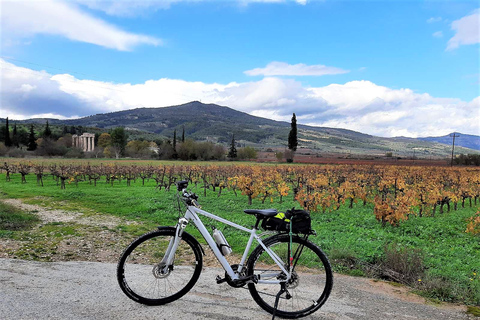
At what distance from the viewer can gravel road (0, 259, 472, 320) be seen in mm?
4012

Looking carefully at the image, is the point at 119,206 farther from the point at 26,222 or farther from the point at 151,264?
the point at 151,264

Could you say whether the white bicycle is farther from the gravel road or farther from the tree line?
the tree line

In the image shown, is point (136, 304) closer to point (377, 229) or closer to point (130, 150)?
point (377, 229)

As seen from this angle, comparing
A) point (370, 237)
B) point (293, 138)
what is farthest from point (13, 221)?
point (293, 138)

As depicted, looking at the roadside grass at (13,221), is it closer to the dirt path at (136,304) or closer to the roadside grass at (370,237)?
the roadside grass at (370,237)

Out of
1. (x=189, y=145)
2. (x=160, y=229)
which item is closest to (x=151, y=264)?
(x=160, y=229)

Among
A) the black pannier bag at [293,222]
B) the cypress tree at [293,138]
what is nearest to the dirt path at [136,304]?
the black pannier bag at [293,222]

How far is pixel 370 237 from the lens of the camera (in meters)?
9.84

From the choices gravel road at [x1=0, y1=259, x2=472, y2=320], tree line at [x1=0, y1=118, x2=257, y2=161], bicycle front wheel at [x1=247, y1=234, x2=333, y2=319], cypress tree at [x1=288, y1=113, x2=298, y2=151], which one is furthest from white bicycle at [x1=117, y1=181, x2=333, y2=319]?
cypress tree at [x1=288, y1=113, x2=298, y2=151]

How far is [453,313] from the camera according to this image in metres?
4.50

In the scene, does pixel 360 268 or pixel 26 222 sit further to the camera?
pixel 26 222

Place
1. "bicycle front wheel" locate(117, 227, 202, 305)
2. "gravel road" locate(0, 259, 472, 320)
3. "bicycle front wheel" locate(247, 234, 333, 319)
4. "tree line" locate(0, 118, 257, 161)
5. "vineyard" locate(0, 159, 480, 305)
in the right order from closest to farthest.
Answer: "gravel road" locate(0, 259, 472, 320) → "bicycle front wheel" locate(247, 234, 333, 319) → "bicycle front wheel" locate(117, 227, 202, 305) → "vineyard" locate(0, 159, 480, 305) → "tree line" locate(0, 118, 257, 161)

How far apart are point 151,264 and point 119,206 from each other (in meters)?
11.8

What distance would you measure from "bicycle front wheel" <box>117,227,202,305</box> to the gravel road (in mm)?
146
